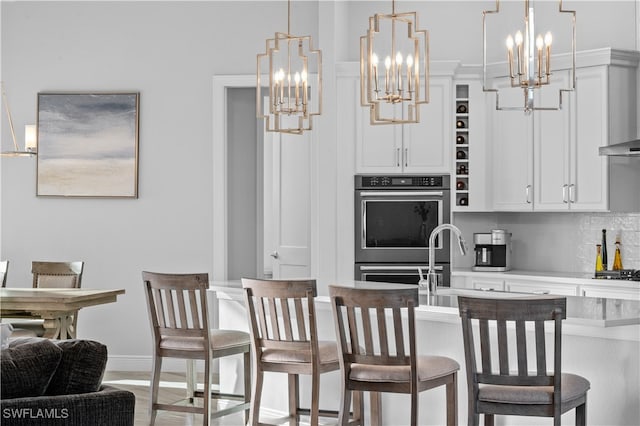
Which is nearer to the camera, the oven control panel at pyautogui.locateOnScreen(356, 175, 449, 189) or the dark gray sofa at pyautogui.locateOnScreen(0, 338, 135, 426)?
the dark gray sofa at pyautogui.locateOnScreen(0, 338, 135, 426)

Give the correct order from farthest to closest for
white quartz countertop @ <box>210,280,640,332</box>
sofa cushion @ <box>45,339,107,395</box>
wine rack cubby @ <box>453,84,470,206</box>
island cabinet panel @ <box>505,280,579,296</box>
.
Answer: wine rack cubby @ <box>453,84,470,206</box>
island cabinet panel @ <box>505,280,579,296</box>
white quartz countertop @ <box>210,280,640,332</box>
sofa cushion @ <box>45,339,107,395</box>

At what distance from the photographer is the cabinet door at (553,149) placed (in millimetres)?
6320

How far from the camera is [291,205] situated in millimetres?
7168

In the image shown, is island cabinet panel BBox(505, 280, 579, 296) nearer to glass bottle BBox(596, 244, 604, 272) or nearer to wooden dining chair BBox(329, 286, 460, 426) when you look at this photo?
glass bottle BBox(596, 244, 604, 272)

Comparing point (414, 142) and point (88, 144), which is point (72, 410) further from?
point (88, 144)

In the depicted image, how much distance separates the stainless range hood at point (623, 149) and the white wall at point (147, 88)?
5.35 feet

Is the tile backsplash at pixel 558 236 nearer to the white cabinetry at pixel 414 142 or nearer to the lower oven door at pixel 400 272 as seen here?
the lower oven door at pixel 400 272

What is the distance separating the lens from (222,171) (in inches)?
276

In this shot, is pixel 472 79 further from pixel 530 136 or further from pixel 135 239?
pixel 135 239

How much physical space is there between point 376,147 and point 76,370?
13.3 ft

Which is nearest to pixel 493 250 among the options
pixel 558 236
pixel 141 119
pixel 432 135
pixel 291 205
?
pixel 558 236

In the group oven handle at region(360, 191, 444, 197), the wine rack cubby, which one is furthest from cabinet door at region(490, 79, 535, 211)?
oven handle at region(360, 191, 444, 197)

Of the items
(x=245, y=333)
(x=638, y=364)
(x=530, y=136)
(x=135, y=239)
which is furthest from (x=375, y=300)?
(x=135, y=239)

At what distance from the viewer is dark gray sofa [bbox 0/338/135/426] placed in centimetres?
287
